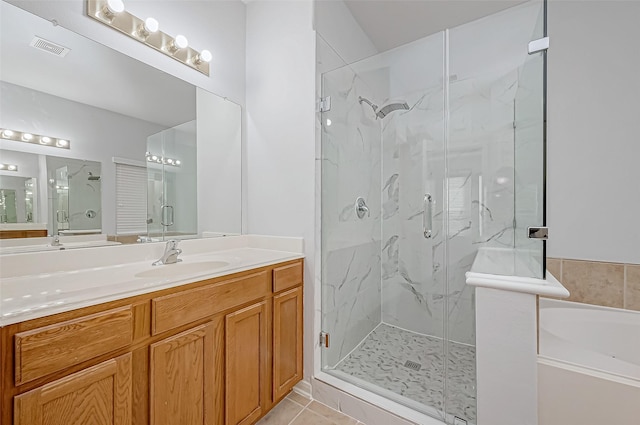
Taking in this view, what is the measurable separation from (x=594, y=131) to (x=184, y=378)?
2682mm

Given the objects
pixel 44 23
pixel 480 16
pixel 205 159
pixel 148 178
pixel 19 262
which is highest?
pixel 480 16

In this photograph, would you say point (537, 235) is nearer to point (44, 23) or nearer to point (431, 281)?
point (431, 281)

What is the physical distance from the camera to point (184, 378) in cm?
108

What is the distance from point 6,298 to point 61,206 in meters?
0.59

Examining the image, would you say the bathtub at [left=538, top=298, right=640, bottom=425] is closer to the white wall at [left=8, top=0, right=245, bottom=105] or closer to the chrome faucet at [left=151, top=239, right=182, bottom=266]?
Answer: the chrome faucet at [left=151, top=239, right=182, bottom=266]

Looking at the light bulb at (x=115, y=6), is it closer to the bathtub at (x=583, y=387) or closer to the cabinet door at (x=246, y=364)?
the cabinet door at (x=246, y=364)

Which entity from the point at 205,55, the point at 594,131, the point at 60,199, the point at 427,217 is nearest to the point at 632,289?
the point at 594,131

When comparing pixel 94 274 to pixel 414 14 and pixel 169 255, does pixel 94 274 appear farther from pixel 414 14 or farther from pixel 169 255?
pixel 414 14

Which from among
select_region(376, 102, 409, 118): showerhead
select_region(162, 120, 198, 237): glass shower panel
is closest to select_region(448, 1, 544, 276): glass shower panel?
select_region(376, 102, 409, 118): showerhead

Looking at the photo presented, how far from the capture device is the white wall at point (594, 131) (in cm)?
167

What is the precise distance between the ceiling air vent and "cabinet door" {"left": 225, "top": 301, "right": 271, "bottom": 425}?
142 cm

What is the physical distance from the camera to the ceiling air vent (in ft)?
3.82

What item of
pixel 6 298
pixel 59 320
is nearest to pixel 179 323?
pixel 59 320

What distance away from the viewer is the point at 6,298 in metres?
0.80
